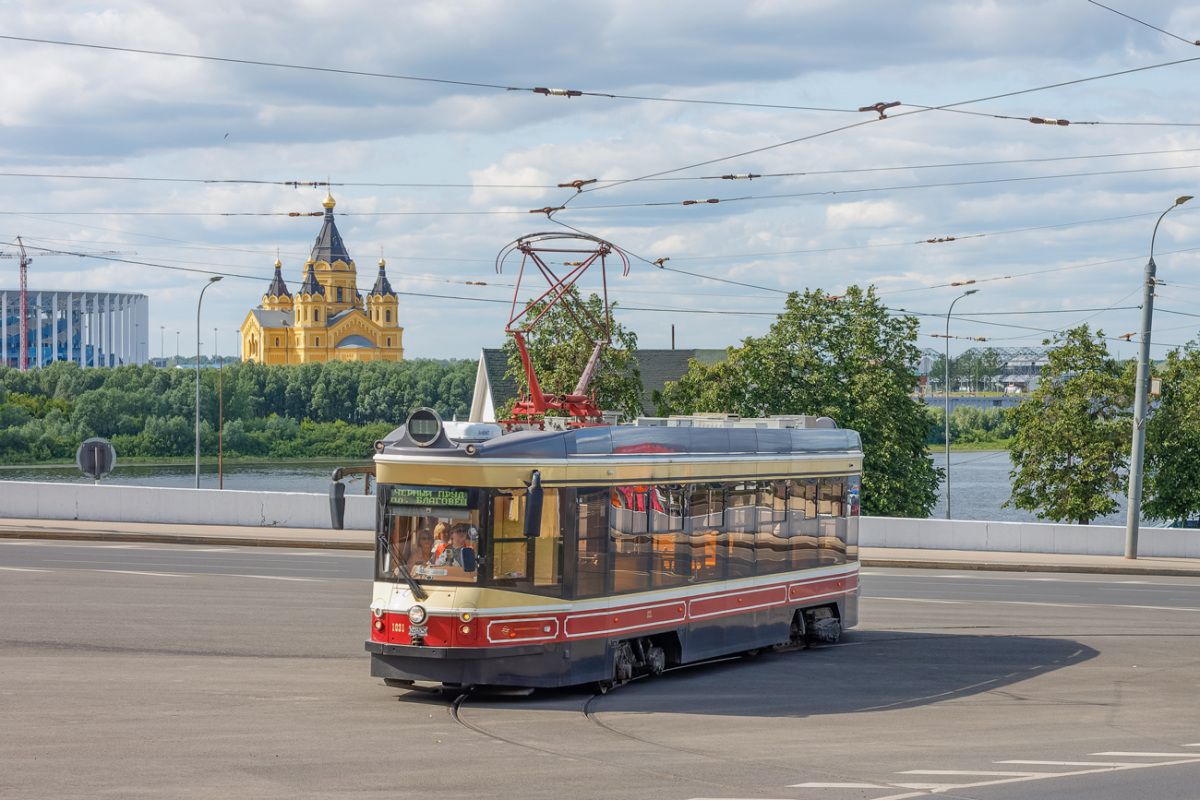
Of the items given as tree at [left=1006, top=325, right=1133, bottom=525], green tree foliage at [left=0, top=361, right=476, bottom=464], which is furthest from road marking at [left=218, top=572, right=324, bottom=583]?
green tree foliage at [left=0, top=361, right=476, bottom=464]

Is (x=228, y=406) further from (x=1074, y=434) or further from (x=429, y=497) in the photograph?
(x=429, y=497)

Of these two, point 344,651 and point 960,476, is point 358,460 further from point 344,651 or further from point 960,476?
point 344,651

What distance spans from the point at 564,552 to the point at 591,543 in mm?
404

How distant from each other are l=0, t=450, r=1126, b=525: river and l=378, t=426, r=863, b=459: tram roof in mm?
53878

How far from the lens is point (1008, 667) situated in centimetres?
1608

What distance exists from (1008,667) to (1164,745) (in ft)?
14.7

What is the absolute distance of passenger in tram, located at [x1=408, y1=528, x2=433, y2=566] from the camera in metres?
A: 12.8

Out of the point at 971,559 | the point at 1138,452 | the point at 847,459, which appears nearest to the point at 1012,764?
the point at 847,459

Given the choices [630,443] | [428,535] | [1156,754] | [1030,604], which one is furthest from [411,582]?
[1030,604]

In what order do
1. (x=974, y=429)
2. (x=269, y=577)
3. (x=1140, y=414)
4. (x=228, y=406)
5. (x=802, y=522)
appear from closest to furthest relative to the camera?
(x=802, y=522), (x=269, y=577), (x=1140, y=414), (x=228, y=406), (x=974, y=429)

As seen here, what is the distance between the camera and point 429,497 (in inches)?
505

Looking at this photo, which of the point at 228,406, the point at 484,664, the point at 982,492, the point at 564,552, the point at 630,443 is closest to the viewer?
the point at 484,664

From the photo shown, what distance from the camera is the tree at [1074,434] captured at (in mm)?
47000

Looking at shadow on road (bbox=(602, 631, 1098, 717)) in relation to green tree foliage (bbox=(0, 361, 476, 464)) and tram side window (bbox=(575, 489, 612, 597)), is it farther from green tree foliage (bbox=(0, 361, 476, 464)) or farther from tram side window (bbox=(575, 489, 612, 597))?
green tree foliage (bbox=(0, 361, 476, 464))
